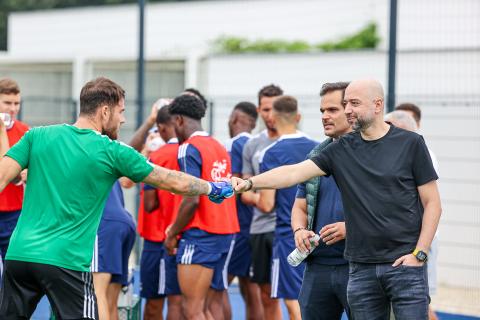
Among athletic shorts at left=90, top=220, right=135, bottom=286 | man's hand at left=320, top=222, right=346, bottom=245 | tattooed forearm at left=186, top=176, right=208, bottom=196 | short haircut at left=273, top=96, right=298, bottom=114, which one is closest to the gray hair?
short haircut at left=273, top=96, right=298, bottom=114

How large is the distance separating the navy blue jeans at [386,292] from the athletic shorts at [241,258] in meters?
3.58

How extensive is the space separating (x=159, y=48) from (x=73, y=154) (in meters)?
21.8

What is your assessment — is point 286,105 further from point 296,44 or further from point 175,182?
point 296,44

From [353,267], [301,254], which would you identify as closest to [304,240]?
[301,254]

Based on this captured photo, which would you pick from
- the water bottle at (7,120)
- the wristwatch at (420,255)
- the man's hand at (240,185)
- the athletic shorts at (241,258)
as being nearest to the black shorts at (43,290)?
the man's hand at (240,185)

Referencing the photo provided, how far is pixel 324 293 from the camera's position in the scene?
6.32 metres

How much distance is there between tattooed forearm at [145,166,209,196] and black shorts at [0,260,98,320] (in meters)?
0.70

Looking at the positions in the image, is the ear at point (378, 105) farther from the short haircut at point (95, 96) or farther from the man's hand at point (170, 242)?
the man's hand at point (170, 242)

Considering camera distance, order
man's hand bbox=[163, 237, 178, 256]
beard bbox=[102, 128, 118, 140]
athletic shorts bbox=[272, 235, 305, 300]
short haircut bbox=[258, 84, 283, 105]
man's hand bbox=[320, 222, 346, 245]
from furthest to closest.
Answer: short haircut bbox=[258, 84, 283, 105], athletic shorts bbox=[272, 235, 305, 300], man's hand bbox=[163, 237, 178, 256], man's hand bbox=[320, 222, 346, 245], beard bbox=[102, 128, 118, 140]

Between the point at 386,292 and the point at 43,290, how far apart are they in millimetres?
2047

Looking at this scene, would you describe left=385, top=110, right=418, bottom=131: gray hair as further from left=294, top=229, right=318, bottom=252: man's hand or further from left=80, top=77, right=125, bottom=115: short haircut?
left=80, top=77, right=125, bottom=115: short haircut

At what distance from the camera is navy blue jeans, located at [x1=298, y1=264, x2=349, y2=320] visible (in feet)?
20.6

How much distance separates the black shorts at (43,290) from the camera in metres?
5.47

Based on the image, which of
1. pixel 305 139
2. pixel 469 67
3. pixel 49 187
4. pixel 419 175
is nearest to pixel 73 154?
pixel 49 187
